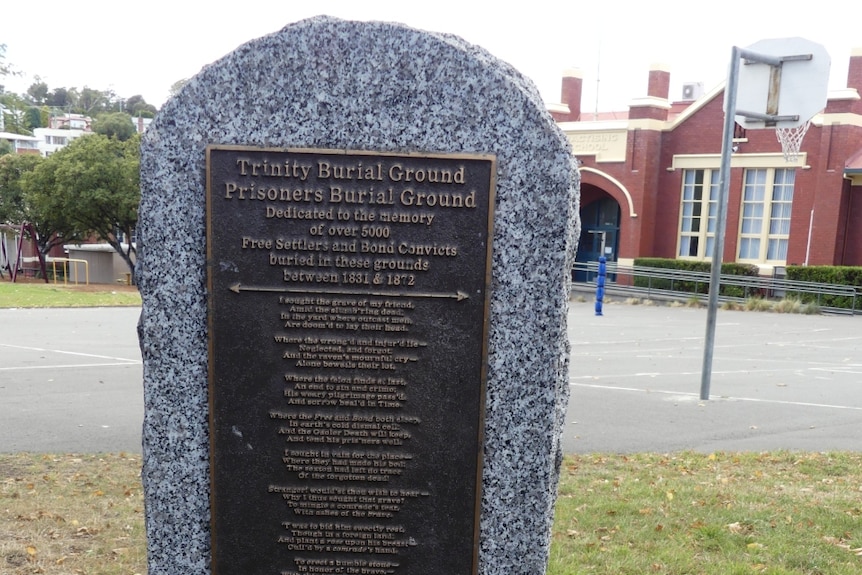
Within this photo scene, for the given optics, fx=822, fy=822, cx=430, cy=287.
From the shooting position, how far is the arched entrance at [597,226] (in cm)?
→ 3160

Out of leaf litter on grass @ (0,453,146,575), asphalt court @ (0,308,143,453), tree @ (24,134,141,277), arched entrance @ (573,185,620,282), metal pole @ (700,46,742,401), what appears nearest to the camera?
leaf litter on grass @ (0,453,146,575)

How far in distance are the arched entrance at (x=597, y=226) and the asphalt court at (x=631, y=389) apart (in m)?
14.4

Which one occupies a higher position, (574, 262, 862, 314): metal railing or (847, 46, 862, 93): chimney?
(847, 46, 862, 93): chimney

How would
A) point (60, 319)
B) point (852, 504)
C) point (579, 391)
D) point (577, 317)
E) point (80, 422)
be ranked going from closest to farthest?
1. point (852, 504)
2. point (80, 422)
3. point (579, 391)
4. point (60, 319)
5. point (577, 317)

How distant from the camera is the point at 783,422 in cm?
836

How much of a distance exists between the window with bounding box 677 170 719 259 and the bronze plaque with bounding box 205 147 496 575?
88.2ft

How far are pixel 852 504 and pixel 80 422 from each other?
6.50m

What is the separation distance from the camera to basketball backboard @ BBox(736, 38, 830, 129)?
28.5ft

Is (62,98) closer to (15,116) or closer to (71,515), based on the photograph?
(15,116)

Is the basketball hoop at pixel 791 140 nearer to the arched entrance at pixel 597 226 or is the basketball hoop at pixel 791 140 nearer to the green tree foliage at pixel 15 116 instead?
the arched entrance at pixel 597 226

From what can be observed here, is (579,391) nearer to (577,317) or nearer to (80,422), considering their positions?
(80,422)

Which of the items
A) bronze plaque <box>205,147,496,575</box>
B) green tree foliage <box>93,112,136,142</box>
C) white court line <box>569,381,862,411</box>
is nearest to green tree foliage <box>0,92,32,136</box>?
green tree foliage <box>93,112,136,142</box>

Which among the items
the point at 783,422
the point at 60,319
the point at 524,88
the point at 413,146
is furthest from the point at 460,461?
the point at 60,319

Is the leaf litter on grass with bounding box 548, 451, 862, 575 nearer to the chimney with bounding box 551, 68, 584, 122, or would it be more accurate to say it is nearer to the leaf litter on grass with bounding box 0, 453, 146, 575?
the leaf litter on grass with bounding box 0, 453, 146, 575
